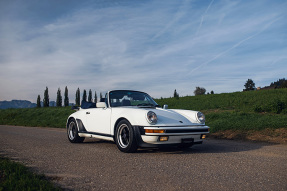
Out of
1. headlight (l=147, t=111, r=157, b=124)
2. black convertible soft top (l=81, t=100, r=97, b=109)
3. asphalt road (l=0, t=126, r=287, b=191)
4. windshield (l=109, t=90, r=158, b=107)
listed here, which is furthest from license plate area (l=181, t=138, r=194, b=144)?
black convertible soft top (l=81, t=100, r=97, b=109)

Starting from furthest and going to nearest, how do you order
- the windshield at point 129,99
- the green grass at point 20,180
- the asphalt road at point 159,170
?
1. the windshield at point 129,99
2. the asphalt road at point 159,170
3. the green grass at point 20,180

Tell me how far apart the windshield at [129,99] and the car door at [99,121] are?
0.35 meters

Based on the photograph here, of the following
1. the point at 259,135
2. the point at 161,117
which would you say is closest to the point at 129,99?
the point at 161,117

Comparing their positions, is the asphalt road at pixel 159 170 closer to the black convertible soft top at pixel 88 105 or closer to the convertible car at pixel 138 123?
the convertible car at pixel 138 123

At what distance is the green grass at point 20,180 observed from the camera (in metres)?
2.90

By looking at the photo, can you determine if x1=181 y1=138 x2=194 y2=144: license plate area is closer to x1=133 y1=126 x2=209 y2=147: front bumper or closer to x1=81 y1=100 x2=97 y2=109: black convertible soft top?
x1=133 y1=126 x2=209 y2=147: front bumper

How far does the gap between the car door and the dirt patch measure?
494cm

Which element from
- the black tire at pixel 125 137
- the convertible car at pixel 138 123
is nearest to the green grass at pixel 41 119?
the convertible car at pixel 138 123

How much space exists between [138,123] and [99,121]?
170 centimetres

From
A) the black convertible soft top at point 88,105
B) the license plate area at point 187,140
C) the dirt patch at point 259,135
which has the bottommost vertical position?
the dirt patch at point 259,135

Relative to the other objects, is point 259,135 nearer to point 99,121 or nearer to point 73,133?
point 99,121

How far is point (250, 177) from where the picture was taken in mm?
→ 3555

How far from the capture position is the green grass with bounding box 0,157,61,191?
2902mm

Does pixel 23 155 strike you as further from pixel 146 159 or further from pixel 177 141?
pixel 177 141
